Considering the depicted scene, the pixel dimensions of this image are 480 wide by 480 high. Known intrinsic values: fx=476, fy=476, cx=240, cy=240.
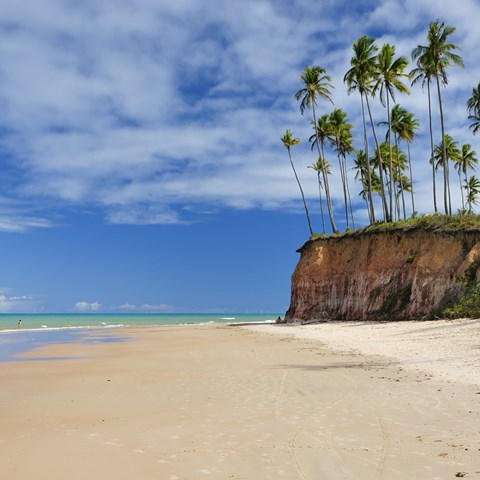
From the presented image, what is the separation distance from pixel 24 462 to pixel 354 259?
124 feet

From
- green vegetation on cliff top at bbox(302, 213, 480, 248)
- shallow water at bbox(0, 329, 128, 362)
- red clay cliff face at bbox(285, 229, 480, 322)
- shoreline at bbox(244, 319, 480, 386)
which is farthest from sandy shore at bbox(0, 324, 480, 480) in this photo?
green vegetation on cliff top at bbox(302, 213, 480, 248)

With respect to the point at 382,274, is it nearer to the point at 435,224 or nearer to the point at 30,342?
the point at 435,224

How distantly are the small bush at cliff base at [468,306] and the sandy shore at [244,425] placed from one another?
47.0ft

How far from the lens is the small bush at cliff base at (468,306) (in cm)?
2583

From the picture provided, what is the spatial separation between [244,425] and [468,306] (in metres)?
23.4

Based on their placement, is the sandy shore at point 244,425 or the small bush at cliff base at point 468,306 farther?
the small bush at cliff base at point 468,306

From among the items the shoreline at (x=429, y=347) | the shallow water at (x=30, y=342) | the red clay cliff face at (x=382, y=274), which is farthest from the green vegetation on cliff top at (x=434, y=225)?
the shallow water at (x=30, y=342)

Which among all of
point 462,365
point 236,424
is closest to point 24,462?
point 236,424

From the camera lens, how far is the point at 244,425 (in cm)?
723

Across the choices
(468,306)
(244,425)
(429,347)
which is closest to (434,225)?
(468,306)

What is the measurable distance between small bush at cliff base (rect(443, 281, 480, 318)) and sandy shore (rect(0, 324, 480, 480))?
1432 cm

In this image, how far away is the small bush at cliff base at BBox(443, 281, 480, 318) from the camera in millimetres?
25828

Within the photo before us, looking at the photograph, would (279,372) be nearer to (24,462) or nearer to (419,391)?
(419,391)

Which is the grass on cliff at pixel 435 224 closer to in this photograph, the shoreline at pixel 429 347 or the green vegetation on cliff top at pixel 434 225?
the green vegetation on cliff top at pixel 434 225
